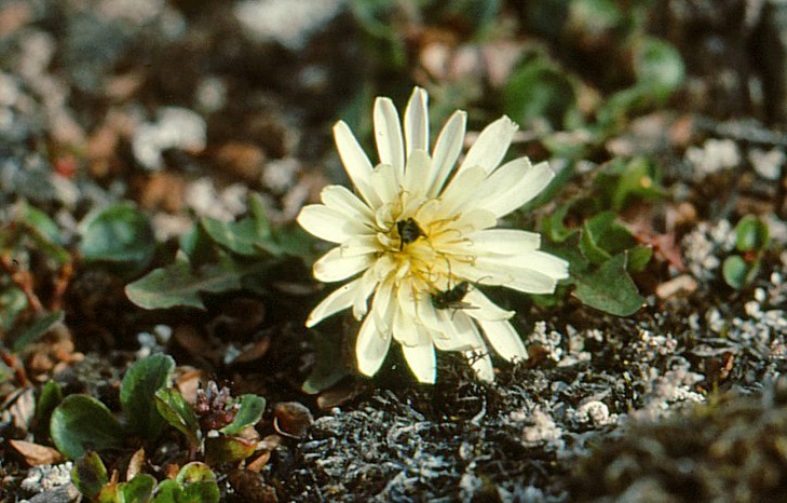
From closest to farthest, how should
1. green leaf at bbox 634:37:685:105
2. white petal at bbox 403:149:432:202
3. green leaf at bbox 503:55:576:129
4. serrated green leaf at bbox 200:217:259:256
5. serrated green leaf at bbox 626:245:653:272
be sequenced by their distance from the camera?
white petal at bbox 403:149:432:202 < serrated green leaf at bbox 626:245:653:272 < serrated green leaf at bbox 200:217:259:256 < green leaf at bbox 503:55:576:129 < green leaf at bbox 634:37:685:105

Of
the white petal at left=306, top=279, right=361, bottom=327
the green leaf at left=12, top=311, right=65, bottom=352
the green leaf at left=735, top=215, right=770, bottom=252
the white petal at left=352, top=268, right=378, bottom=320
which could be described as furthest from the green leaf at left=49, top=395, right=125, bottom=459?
the green leaf at left=735, top=215, right=770, bottom=252

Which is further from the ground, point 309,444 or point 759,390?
point 759,390

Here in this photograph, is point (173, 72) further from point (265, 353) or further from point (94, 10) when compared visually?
point (265, 353)

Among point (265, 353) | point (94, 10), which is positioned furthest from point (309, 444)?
point (94, 10)

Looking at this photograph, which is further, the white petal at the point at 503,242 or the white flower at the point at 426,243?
the white petal at the point at 503,242

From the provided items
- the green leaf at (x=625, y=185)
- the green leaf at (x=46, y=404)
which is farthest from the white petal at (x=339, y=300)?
the green leaf at (x=625, y=185)

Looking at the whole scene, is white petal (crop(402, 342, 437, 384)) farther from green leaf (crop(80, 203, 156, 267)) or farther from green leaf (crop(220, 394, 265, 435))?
green leaf (crop(80, 203, 156, 267))

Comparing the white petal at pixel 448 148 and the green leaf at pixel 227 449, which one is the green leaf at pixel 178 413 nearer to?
the green leaf at pixel 227 449
